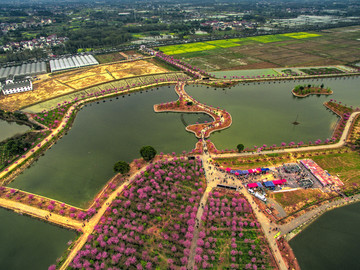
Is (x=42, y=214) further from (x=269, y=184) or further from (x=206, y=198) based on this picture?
(x=269, y=184)

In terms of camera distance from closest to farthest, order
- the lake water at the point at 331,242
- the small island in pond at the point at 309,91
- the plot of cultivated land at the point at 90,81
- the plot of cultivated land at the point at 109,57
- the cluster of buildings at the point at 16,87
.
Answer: the lake water at the point at 331,242, the small island in pond at the point at 309,91, the cluster of buildings at the point at 16,87, the plot of cultivated land at the point at 90,81, the plot of cultivated land at the point at 109,57

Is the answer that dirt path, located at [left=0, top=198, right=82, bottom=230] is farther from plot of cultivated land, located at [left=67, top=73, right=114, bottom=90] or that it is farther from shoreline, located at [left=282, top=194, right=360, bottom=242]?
plot of cultivated land, located at [left=67, top=73, right=114, bottom=90]

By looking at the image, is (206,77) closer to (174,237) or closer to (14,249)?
(174,237)

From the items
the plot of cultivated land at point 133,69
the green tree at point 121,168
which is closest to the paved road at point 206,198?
the green tree at point 121,168

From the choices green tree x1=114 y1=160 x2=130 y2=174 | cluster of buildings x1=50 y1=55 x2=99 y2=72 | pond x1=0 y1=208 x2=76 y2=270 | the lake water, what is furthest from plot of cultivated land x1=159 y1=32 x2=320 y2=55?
the lake water

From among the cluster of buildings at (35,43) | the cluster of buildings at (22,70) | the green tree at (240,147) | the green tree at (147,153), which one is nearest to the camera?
the green tree at (147,153)

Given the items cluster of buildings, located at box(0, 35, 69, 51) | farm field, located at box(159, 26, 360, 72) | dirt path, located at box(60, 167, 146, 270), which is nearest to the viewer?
dirt path, located at box(60, 167, 146, 270)

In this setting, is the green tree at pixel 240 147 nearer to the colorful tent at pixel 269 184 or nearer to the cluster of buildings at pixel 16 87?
the colorful tent at pixel 269 184
